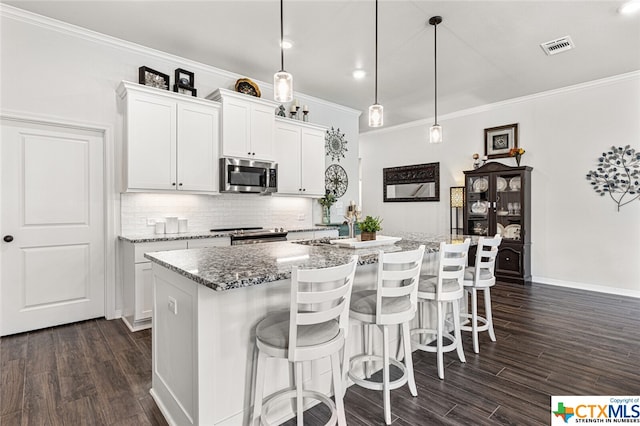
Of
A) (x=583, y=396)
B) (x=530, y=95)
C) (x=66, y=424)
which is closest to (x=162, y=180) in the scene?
(x=66, y=424)

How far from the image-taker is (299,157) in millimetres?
5012

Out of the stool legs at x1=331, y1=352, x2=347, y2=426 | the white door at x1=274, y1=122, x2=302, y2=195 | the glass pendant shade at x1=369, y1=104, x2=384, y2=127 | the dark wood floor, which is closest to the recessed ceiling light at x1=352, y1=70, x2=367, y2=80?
the white door at x1=274, y1=122, x2=302, y2=195

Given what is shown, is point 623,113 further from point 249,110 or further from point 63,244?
point 63,244

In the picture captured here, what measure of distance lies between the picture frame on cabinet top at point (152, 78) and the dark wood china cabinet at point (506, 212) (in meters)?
4.88

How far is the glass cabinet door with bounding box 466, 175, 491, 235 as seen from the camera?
219 inches

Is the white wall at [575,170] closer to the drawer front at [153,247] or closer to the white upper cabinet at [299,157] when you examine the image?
the white upper cabinet at [299,157]

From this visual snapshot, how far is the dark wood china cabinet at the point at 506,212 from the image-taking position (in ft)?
16.9

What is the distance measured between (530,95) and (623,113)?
1218 millimetres

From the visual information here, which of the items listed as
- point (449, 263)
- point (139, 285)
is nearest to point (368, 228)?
point (449, 263)

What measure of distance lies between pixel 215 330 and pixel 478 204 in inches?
207

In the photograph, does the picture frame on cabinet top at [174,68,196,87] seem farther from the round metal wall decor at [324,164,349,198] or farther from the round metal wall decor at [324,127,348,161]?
the round metal wall decor at [324,164,349,198]

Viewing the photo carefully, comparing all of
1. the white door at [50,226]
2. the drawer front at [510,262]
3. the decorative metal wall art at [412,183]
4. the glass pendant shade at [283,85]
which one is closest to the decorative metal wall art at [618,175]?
the drawer front at [510,262]

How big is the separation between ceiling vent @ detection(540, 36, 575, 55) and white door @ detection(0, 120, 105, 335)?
505 cm

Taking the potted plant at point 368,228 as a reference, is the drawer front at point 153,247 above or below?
below
